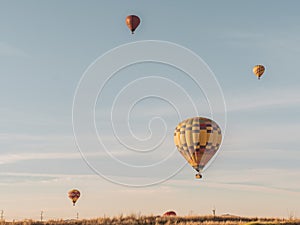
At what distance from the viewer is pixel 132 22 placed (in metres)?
78.3

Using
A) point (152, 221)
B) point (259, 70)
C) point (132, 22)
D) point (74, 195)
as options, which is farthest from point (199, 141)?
point (74, 195)

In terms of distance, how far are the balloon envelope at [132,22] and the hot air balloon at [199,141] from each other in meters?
15.1

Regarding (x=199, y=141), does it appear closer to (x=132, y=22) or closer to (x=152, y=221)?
(x=152, y=221)

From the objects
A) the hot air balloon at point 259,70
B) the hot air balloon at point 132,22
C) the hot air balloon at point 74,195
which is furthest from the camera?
the hot air balloon at point 259,70

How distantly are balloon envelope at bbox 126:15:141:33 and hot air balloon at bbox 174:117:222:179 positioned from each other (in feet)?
49.5

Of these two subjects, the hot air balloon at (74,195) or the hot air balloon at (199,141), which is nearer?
the hot air balloon at (199,141)

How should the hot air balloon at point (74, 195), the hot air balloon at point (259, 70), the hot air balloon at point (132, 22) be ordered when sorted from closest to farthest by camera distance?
the hot air balloon at point (132, 22), the hot air balloon at point (74, 195), the hot air balloon at point (259, 70)

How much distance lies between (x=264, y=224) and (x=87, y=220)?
833 inches

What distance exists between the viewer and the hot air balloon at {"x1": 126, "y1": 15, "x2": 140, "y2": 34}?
78.1 meters

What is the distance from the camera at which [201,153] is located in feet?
240

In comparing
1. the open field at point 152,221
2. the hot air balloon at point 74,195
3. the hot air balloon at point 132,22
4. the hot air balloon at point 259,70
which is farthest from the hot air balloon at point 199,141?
the hot air balloon at point 74,195

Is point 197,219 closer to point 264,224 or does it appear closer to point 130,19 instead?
point 264,224

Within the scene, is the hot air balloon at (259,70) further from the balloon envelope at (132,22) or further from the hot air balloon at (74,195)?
the hot air balloon at (74,195)

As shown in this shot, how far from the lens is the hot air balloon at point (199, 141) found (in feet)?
241
